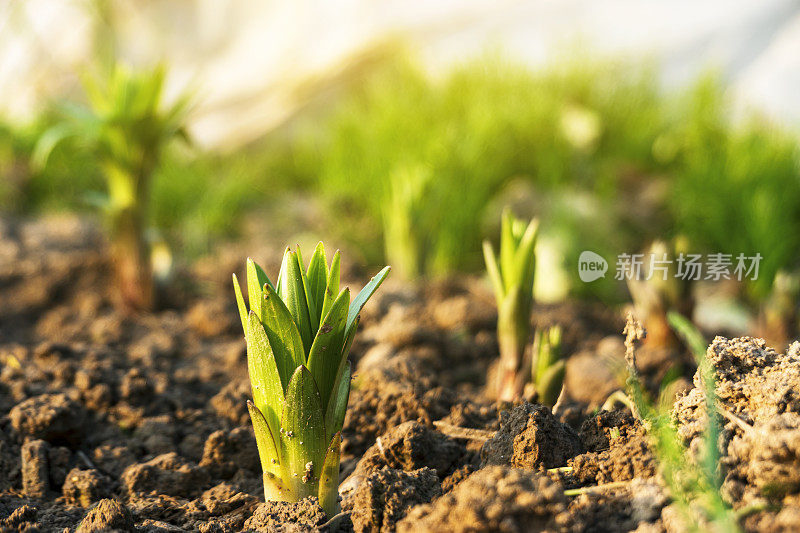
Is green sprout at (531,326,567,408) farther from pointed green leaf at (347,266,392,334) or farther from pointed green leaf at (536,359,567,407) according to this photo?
pointed green leaf at (347,266,392,334)

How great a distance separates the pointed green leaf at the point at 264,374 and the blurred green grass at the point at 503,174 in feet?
5.84

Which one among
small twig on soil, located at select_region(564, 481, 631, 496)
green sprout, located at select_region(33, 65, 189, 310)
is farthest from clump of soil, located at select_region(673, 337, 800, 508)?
green sprout, located at select_region(33, 65, 189, 310)

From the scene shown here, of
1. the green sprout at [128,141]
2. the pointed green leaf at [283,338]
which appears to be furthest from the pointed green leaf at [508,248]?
the green sprout at [128,141]

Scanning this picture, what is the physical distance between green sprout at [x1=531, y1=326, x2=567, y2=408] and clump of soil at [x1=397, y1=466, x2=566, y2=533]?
0.57m

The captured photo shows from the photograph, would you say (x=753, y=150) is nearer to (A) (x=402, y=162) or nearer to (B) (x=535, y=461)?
(A) (x=402, y=162)

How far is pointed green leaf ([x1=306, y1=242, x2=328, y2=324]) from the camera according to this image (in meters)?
1.17

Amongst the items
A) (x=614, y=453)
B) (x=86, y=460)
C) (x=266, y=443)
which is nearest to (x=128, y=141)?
(x=86, y=460)

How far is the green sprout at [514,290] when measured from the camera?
1574mm

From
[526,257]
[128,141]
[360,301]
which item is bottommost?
[360,301]

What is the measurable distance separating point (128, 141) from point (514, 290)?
144 centimetres

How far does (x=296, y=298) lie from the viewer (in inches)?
44.7

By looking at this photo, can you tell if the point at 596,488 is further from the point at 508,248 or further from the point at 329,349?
the point at 508,248

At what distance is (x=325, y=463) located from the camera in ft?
3.67

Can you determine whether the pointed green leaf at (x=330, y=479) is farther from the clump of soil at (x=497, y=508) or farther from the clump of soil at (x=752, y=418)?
the clump of soil at (x=752, y=418)
